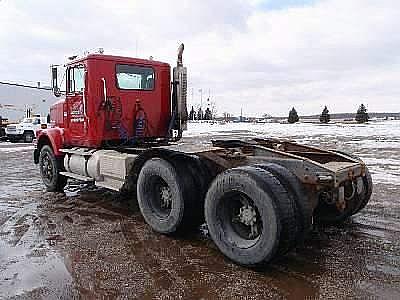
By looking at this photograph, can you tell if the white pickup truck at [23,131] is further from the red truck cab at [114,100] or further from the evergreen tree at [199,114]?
the evergreen tree at [199,114]

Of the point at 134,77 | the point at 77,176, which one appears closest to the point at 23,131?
the point at 77,176

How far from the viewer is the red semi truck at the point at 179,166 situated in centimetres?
448

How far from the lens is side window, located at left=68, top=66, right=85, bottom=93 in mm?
7796

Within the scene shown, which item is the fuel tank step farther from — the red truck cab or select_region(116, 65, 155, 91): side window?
select_region(116, 65, 155, 91): side window

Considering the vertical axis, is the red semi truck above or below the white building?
below

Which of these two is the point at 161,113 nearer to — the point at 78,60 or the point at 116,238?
the point at 78,60

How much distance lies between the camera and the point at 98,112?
7773 mm

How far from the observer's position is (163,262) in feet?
15.5

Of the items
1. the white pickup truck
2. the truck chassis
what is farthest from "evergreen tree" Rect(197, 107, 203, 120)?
the truck chassis

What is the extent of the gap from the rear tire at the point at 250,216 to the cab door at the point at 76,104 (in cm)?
396

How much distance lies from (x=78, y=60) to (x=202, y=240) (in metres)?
4.44

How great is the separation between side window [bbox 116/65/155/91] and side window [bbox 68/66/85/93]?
668mm

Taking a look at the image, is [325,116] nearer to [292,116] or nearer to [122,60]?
[292,116]

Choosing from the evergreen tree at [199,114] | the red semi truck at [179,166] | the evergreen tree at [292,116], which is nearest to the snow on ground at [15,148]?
the red semi truck at [179,166]
